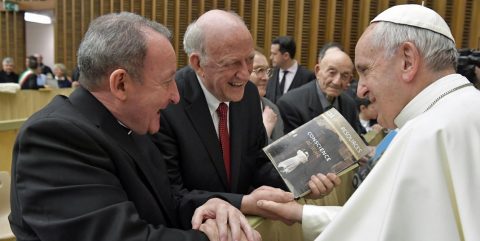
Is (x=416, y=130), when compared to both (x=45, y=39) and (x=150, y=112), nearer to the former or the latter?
(x=150, y=112)

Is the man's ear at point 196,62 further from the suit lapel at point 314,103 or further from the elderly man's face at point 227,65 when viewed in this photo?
the suit lapel at point 314,103

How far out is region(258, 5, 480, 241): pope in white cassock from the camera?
3.99ft

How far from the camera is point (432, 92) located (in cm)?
146

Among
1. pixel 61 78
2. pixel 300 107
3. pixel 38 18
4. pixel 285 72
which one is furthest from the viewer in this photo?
pixel 38 18

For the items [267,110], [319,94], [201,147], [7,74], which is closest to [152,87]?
[201,147]

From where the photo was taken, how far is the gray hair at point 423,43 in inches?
59.0

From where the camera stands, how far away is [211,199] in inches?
65.2

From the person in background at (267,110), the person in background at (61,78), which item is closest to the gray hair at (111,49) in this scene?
the person in background at (267,110)

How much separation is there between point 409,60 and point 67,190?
1.16 meters

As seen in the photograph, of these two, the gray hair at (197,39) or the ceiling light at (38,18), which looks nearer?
the gray hair at (197,39)

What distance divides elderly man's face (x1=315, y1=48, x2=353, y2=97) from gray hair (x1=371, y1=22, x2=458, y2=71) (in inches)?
81.3

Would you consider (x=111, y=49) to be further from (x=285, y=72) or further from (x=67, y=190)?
(x=285, y=72)

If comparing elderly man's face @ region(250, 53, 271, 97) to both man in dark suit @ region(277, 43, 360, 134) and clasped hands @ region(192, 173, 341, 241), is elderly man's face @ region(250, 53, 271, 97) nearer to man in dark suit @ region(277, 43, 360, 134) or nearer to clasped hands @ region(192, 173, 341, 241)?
man in dark suit @ region(277, 43, 360, 134)

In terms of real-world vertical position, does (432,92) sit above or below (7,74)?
above
